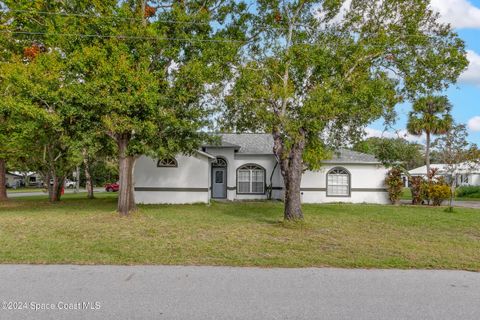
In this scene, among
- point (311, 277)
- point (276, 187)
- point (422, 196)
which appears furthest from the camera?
point (276, 187)

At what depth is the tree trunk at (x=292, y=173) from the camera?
39.7 feet

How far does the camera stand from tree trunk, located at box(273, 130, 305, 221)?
12.1 m

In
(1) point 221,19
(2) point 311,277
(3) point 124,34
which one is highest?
(1) point 221,19

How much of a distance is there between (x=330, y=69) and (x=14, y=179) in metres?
67.5

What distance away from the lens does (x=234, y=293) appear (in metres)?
5.05

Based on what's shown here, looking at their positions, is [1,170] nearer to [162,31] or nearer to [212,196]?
[212,196]

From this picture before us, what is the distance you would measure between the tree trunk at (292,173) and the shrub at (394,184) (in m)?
12.1

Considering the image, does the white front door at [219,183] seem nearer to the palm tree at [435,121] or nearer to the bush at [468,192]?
the palm tree at [435,121]

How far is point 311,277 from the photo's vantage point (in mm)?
5883

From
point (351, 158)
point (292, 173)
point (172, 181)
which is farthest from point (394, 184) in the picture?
point (172, 181)

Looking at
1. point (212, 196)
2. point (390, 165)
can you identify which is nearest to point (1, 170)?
point (212, 196)

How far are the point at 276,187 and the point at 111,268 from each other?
698 inches

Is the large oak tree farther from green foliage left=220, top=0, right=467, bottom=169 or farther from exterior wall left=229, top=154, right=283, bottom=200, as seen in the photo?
exterior wall left=229, top=154, right=283, bottom=200

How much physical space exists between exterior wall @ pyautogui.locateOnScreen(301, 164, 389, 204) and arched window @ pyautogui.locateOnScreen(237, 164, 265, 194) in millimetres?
2774
